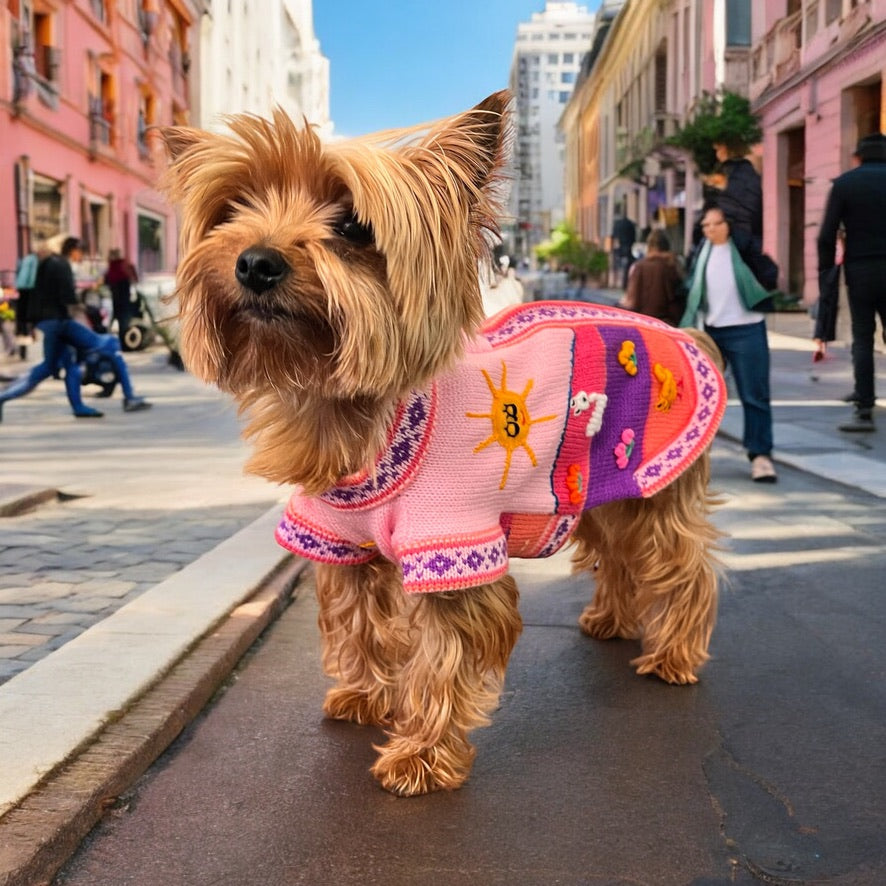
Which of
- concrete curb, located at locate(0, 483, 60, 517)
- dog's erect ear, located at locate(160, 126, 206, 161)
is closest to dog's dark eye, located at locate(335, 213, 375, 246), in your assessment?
dog's erect ear, located at locate(160, 126, 206, 161)

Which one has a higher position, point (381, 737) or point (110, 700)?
point (110, 700)

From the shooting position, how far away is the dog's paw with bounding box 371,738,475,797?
2.87 m

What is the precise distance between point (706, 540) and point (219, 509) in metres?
3.47

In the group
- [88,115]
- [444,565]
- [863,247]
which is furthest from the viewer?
[88,115]

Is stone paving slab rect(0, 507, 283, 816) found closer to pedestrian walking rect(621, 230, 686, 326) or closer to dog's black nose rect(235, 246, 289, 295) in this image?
dog's black nose rect(235, 246, 289, 295)

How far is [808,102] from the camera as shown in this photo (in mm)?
23281

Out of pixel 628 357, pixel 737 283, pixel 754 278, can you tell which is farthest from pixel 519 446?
pixel 754 278

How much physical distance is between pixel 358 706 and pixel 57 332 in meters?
8.93

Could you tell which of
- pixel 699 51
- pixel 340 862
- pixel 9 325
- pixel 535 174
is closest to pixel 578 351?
pixel 340 862

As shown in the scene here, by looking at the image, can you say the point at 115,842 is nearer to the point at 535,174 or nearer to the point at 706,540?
the point at 706,540

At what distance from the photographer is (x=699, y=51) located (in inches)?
1316

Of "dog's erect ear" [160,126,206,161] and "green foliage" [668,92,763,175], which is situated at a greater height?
"green foliage" [668,92,763,175]

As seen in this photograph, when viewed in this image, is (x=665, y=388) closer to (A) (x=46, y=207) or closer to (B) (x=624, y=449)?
(B) (x=624, y=449)

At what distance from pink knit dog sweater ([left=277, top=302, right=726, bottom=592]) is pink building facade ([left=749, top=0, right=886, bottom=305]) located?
1716cm
